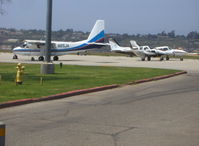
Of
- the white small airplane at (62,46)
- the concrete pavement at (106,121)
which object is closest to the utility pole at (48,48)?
the concrete pavement at (106,121)

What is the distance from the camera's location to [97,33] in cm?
5350

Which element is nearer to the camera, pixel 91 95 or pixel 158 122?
pixel 158 122

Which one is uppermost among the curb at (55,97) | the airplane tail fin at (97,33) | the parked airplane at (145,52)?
the airplane tail fin at (97,33)

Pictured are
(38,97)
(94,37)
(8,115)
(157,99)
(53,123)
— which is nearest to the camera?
(53,123)

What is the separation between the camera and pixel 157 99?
48.6 feet

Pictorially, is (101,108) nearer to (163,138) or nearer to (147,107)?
(147,107)

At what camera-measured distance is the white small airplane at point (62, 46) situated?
49.8 m

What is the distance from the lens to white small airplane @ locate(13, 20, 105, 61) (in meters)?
49.8

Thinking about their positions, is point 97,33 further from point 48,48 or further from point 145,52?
point 48,48

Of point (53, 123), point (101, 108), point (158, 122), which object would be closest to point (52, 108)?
point (101, 108)

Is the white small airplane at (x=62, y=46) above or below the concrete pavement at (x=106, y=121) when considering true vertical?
above

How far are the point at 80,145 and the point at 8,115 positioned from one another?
3.76 meters

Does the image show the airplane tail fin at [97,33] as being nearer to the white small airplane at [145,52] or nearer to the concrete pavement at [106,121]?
the white small airplane at [145,52]

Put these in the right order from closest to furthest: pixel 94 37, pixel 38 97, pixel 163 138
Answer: pixel 163 138, pixel 38 97, pixel 94 37
